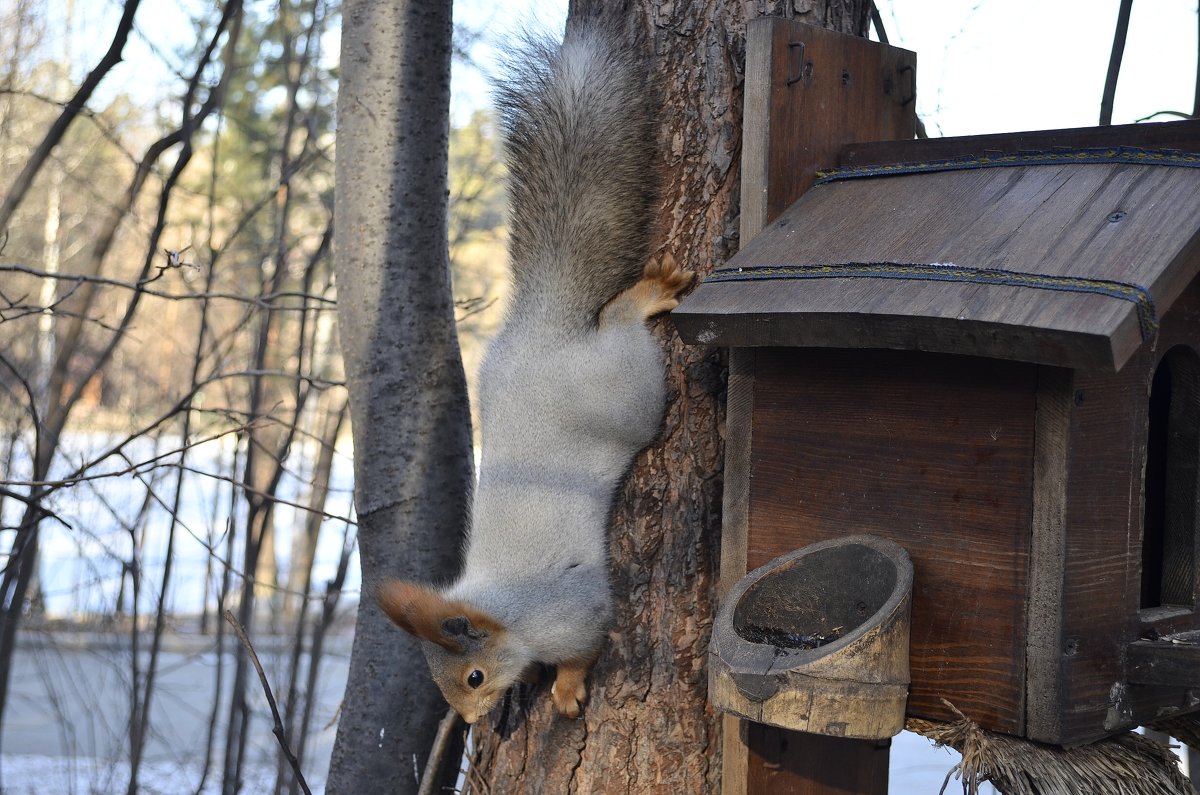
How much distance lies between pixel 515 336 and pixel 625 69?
567 millimetres

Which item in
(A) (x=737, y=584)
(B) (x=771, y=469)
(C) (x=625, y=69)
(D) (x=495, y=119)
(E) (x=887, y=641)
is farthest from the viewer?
(D) (x=495, y=119)

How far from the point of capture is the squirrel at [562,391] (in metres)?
2.06

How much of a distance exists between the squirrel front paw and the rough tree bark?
49cm

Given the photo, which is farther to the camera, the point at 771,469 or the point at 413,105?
the point at 413,105

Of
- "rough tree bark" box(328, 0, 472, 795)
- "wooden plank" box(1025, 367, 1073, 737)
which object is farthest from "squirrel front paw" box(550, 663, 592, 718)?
"wooden plank" box(1025, 367, 1073, 737)

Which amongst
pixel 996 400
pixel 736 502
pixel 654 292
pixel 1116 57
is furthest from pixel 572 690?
pixel 1116 57

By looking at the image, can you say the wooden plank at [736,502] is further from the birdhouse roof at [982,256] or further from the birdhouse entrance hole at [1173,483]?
the birdhouse entrance hole at [1173,483]

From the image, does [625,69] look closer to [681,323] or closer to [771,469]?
[681,323]

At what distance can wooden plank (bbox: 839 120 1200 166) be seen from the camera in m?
1.58

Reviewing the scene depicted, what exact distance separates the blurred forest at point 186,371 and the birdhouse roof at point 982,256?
3.91 ft

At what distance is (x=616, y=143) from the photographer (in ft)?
6.87

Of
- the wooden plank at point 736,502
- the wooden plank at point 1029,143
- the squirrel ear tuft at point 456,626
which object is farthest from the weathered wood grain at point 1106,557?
the squirrel ear tuft at point 456,626

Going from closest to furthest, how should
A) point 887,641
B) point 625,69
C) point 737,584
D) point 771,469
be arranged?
1. point 887,641
2. point 737,584
3. point 771,469
4. point 625,69

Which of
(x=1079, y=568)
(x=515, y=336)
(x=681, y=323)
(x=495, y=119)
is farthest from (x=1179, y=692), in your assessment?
(x=495, y=119)
